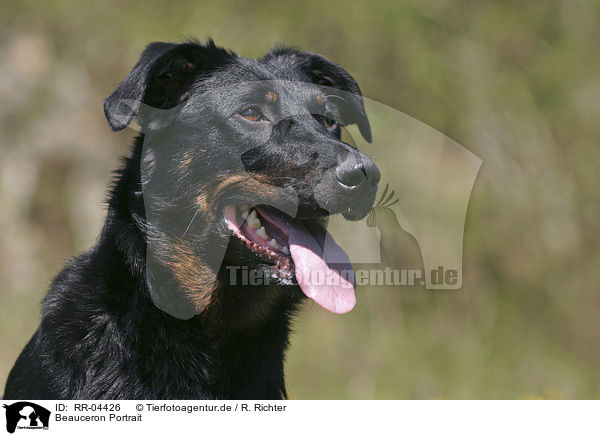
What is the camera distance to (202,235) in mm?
3350

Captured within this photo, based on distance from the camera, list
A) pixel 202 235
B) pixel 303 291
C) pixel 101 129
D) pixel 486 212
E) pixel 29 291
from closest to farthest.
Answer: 1. pixel 303 291
2. pixel 202 235
3. pixel 486 212
4. pixel 29 291
5. pixel 101 129

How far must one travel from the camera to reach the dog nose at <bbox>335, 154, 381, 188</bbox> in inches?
121

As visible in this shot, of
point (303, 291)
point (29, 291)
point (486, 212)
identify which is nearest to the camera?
point (303, 291)

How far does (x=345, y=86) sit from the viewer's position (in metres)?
4.06

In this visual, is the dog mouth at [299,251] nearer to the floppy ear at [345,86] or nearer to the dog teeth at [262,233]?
the dog teeth at [262,233]

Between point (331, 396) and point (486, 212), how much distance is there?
2322 millimetres

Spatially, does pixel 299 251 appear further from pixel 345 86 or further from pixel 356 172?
pixel 345 86

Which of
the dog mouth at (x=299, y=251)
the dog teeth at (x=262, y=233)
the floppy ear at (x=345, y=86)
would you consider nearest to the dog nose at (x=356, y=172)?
the dog mouth at (x=299, y=251)

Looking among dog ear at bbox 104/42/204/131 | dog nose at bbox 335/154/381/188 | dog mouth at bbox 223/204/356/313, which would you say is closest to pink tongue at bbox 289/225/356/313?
dog mouth at bbox 223/204/356/313

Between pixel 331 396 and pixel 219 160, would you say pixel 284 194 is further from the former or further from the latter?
pixel 331 396

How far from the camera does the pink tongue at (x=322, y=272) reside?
3.14 m

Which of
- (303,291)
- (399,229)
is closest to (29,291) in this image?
(399,229)
